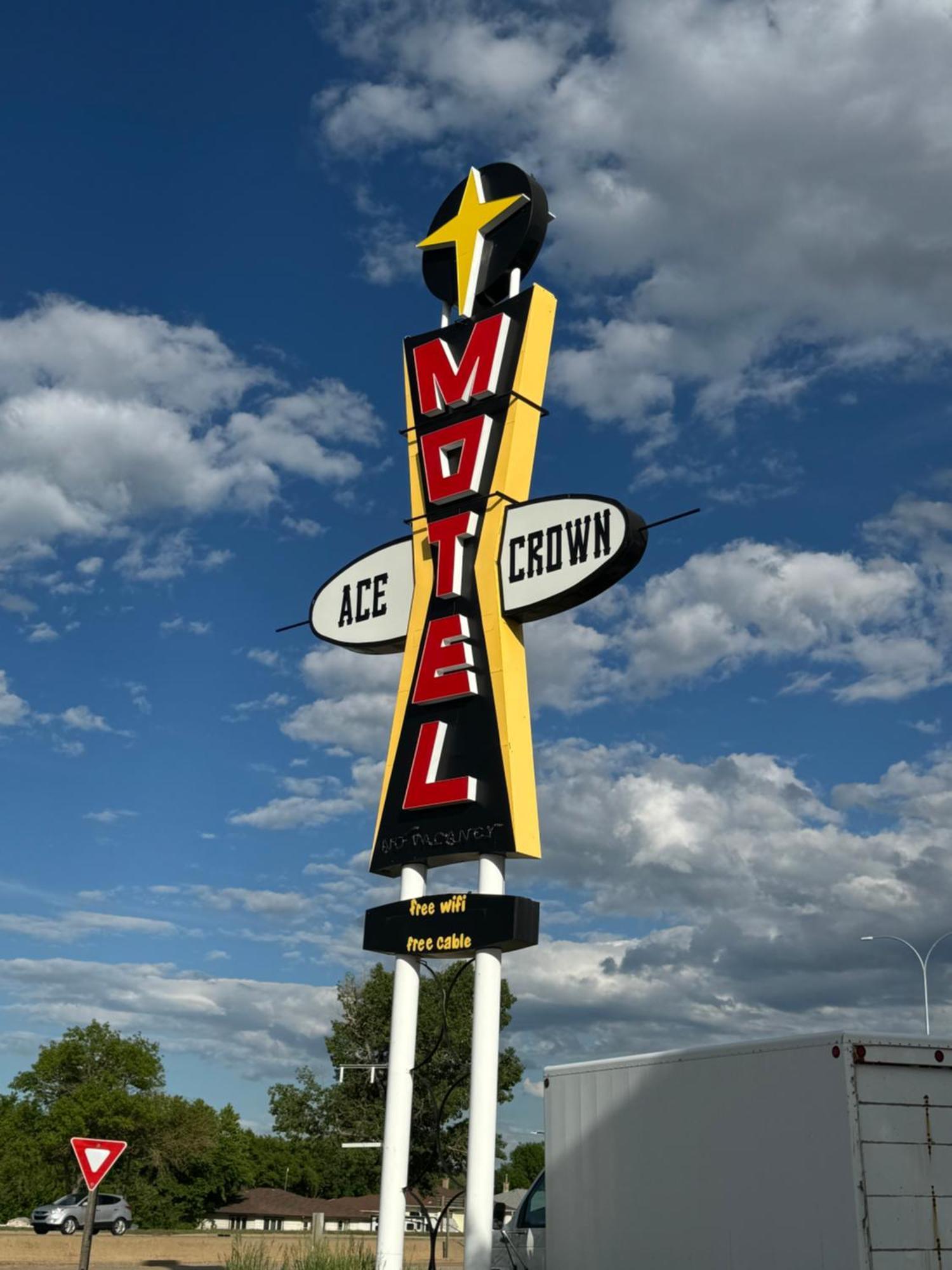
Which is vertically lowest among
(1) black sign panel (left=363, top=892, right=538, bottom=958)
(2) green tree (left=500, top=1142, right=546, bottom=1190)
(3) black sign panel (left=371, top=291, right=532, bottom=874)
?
(2) green tree (left=500, top=1142, right=546, bottom=1190)

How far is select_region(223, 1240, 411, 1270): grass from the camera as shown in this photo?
52.1 ft

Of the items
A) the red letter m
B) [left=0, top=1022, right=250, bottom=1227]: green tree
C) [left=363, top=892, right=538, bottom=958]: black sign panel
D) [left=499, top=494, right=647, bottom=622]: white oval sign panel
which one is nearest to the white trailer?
[left=363, top=892, right=538, bottom=958]: black sign panel

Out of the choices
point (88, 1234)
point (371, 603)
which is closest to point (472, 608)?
point (371, 603)

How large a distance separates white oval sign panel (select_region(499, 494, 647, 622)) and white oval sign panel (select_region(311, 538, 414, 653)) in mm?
2105

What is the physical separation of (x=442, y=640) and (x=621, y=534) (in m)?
3.11

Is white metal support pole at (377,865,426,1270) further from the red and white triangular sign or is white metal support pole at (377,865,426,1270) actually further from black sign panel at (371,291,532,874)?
the red and white triangular sign

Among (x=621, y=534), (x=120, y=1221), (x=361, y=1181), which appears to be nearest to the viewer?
(x=621, y=534)

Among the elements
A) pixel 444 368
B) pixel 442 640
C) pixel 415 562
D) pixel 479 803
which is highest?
pixel 444 368

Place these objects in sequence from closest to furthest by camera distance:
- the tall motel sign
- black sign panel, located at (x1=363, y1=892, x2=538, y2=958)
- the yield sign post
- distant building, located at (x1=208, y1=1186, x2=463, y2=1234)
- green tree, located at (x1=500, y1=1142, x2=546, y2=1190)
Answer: the yield sign post < black sign panel, located at (x1=363, y1=892, x2=538, y2=958) < the tall motel sign < distant building, located at (x1=208, y1=1186, x2=463, y2=1234) < green tree, located at (x1=500, y1=1142, x2=546, y2=1190)

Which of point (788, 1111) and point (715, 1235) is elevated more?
point (788, 1111)

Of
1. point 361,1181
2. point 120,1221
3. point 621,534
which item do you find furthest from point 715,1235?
point 361,1181

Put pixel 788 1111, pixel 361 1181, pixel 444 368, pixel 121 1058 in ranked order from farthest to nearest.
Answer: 1. pixel 361 1181
2. pixel 121 1058
3. pixel 444 368
4. pixel 788 1111

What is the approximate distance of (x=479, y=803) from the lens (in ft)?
54.0

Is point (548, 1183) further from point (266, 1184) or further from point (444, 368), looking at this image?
point (266, 1184)
